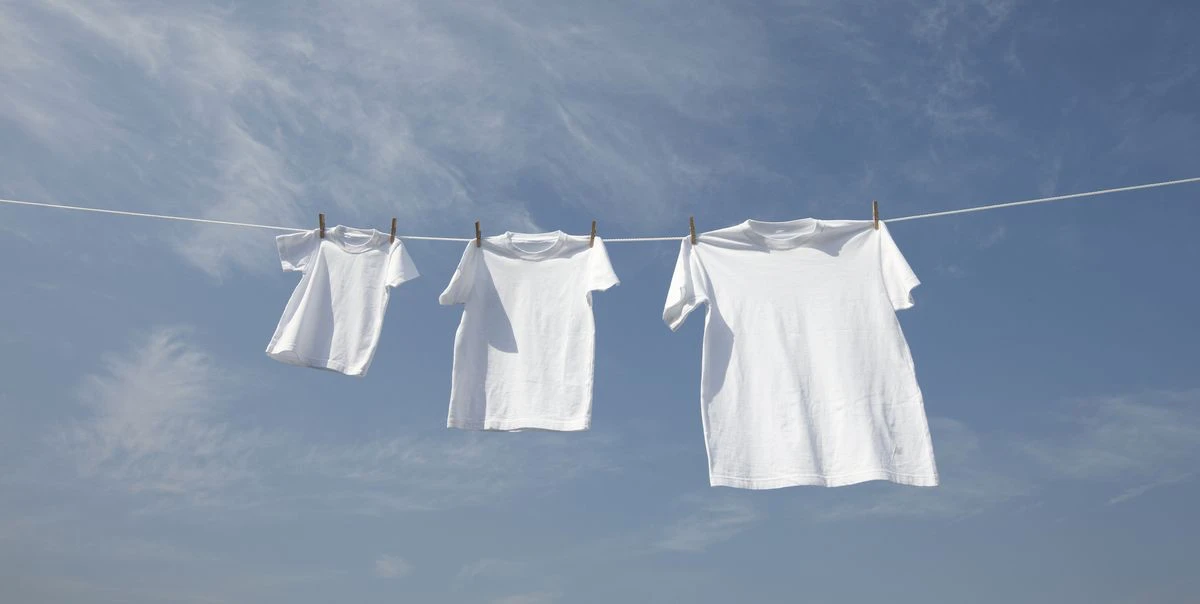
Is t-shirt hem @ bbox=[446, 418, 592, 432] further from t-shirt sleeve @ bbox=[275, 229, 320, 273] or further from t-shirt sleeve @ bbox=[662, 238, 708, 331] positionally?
t-shirt sleeve @ bbox=[275, 229, 320, 273]

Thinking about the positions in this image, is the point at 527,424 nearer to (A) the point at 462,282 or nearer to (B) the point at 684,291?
(A) the point at 462,282

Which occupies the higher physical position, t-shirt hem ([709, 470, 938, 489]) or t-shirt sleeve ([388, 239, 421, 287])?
t-shirt sleeve ([388, 239, 421, 287])

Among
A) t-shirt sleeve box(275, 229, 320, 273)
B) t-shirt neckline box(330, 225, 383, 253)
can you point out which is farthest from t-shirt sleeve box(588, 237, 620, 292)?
t-shirt sleeve box(275, 229, 320, 273)

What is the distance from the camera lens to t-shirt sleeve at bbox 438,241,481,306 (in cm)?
901

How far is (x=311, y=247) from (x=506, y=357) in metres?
2.36

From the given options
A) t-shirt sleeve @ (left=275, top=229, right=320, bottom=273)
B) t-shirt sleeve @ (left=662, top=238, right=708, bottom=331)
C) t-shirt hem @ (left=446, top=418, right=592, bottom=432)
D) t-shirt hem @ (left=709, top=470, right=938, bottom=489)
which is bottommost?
t-shirt hem @ (left=709, top=470, right=938, bottom=489)

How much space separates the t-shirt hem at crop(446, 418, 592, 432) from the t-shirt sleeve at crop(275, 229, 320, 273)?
2364 mm

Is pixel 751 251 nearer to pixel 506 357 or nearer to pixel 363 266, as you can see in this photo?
pixel 506 357

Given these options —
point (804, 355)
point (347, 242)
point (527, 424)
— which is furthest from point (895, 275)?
point (347, 242)

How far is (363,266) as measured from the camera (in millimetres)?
9352

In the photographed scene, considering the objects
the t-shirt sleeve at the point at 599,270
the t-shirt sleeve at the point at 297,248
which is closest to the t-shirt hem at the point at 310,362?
the t-shirt sleeve at the point at 297,248

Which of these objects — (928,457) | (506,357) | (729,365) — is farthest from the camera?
(506,357)

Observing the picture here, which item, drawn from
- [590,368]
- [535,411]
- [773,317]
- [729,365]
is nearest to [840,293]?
[773,317]

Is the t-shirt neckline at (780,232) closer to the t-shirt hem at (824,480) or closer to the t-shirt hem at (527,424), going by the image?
the t-shirt hem at (824,480)
